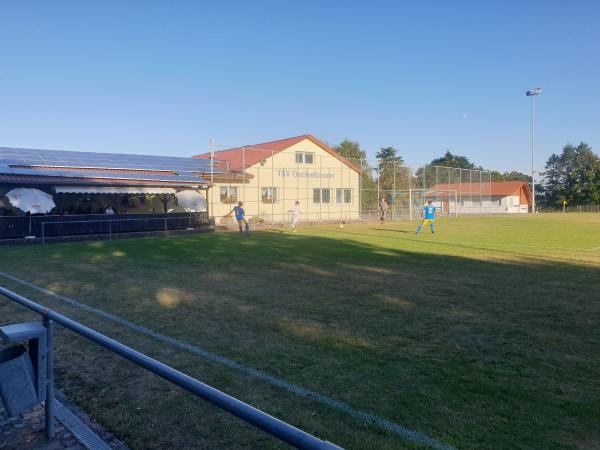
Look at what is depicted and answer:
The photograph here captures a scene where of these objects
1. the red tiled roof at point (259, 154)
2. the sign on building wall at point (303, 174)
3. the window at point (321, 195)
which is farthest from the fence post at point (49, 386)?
the window at point (321, 195)

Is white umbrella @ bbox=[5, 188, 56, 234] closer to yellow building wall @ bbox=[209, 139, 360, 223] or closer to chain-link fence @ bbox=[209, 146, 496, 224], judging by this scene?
chain-link fence @ bbox=[209, 146, 496, 224]

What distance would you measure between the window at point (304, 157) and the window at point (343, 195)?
327 centimetres

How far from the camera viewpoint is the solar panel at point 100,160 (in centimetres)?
2448

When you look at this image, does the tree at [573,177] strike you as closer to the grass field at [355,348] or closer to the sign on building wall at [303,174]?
the sign on building wall at [303,174]

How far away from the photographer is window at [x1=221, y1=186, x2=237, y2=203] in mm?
31344

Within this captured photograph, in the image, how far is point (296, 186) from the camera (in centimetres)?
3500

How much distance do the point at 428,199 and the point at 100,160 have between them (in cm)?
2831

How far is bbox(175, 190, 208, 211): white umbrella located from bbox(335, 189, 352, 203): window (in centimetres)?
1404

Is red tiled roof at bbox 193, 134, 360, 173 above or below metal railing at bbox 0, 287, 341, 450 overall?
above

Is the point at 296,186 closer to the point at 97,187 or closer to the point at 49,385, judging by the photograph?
the point at 97,187

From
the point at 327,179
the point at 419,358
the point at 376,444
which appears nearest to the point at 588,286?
the point at 419,358

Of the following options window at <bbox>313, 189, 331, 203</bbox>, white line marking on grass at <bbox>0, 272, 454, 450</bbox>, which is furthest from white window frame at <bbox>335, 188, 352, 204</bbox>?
white line marking on grass at <bbox>0, 272, 454, 450</bbox>

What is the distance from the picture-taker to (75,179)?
2308cm

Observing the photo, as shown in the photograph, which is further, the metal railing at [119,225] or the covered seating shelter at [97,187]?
the covered seating shelter at [97,187]
